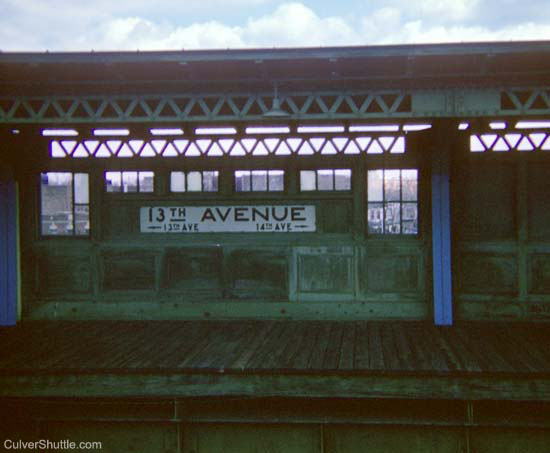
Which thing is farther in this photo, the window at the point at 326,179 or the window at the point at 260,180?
the window at the point at 260,180

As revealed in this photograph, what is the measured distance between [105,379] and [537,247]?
276 inches

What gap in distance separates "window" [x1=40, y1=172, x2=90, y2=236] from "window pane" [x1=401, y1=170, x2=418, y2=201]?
5.60 metres

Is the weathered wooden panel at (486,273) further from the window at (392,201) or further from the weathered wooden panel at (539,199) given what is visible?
the window at (392,201)

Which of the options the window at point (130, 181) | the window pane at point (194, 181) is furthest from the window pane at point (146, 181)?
the window pane at point (194, 181)

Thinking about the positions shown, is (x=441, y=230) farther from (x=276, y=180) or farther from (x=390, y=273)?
(x=276, y=180)

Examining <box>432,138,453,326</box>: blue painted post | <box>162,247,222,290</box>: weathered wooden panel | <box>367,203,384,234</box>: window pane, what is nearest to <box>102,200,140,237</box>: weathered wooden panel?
<box>162,247,222,290</box>: weathered wooden panel

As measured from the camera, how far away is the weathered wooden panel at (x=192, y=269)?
9.27 m

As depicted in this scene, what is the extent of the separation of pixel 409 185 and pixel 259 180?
2.61 m

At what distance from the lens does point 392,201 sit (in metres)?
8.98

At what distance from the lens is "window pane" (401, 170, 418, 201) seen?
352 inches

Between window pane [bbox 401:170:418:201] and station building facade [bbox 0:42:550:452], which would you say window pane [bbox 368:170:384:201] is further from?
window pane [bbox 401:170:418:201]

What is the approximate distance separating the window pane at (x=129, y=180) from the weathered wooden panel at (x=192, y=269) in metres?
1.30

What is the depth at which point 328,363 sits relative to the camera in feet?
21.5

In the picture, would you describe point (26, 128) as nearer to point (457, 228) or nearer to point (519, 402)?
point (457, 228)
